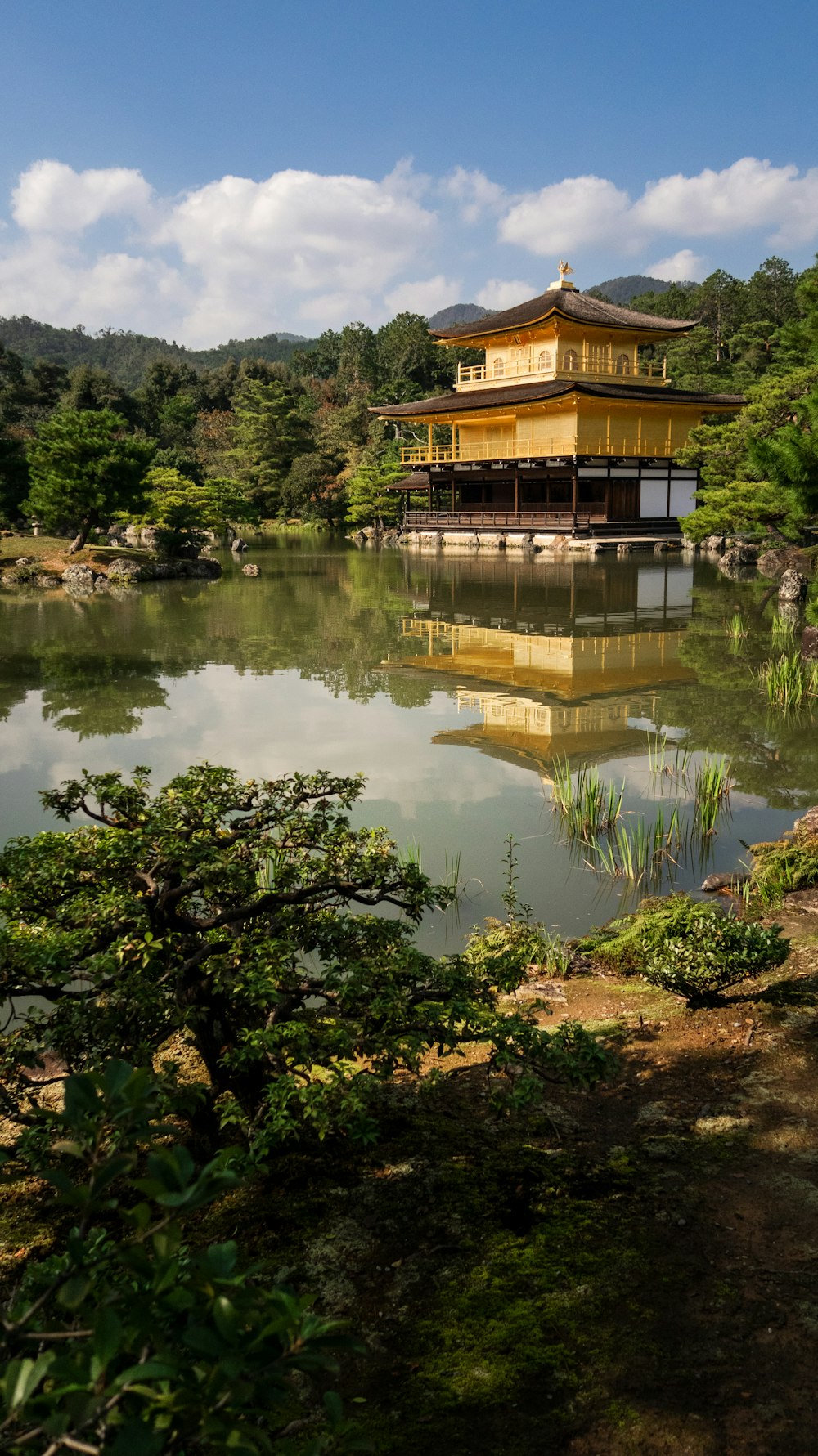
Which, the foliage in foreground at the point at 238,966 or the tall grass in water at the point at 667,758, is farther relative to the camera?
the tall grass in water at the point at 667,758

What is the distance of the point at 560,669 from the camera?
12.8 meters

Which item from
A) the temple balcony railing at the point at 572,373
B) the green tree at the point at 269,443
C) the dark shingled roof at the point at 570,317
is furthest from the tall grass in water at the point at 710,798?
the green tree at the point at 269,443

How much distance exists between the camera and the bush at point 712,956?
12.5 feet

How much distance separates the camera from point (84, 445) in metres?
A: 24.0

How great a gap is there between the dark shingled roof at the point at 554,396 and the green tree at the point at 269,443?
8.89m

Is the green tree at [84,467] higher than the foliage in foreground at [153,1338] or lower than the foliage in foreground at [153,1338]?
higher

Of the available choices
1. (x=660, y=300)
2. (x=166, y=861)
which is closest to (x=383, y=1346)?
(x=166, y=861)

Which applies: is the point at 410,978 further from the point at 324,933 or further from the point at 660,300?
the point at 660,300

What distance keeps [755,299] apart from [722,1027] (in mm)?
60285

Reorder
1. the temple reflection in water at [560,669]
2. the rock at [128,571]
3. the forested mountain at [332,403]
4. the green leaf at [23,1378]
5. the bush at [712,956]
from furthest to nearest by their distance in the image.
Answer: the forested mountain at [332,403] → the rock at [128,571] → the temple reflection in water at [560,669] → the bush at [712,956] → the green leaf at [23,1378]

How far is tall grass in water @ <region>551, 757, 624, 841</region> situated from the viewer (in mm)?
6578

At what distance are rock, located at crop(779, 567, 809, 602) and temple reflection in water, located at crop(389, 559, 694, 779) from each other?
196 cm

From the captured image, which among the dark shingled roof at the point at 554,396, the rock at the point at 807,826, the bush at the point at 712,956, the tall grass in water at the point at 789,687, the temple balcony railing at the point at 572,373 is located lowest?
the rock at the point at 807,826

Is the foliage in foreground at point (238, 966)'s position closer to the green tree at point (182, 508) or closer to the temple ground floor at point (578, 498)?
the green tree at point (182, 508)
